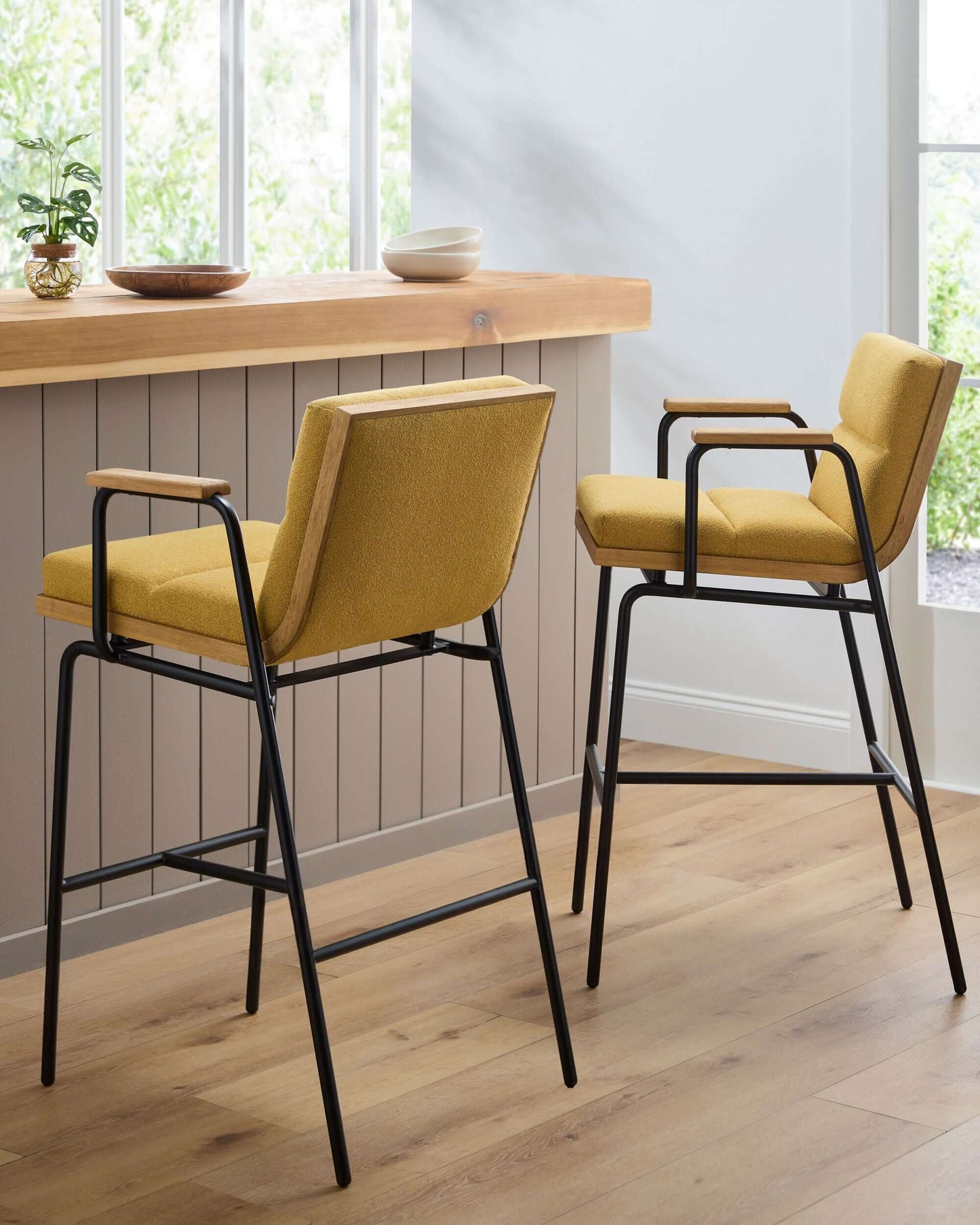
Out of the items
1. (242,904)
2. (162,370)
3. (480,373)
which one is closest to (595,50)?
(480,373)

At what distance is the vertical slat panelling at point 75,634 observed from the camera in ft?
8.94

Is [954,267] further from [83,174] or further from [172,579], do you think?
[172,579]

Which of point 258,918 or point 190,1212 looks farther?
point 258,918

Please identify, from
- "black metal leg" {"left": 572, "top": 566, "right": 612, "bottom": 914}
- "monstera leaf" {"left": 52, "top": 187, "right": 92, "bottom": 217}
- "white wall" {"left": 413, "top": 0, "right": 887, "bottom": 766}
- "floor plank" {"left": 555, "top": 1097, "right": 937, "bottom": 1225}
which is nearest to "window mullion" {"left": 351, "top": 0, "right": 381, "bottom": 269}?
"white wall" {"left": 413, "top": 0, "right": 887, "bottom": 766}

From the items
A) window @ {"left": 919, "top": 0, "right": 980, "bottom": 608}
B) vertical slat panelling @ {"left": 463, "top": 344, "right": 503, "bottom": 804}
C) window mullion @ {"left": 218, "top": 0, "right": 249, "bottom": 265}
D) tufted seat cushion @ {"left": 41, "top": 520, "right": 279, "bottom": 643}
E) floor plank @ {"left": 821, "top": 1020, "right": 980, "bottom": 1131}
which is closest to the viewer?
tufted seat cushion @ {"left": 41, "top": 520, "right": 279, "bottom": 643}

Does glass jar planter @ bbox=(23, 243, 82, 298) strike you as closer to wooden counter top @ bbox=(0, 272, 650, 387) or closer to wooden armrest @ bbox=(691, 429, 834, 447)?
wooden counter top @ bbox=(0, 272, 650, 387)

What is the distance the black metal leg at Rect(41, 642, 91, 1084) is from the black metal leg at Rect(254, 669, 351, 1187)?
12.9 inches

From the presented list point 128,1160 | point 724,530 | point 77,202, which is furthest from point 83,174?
point 128,1160

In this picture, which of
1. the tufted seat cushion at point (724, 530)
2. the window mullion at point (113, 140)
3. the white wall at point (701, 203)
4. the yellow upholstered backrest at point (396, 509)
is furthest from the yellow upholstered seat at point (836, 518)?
the window mullion at point (113, 140)

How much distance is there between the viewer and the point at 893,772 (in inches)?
110

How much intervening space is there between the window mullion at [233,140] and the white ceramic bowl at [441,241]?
153 centimetres

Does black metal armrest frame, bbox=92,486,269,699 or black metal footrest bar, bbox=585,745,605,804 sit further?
black metal footrest bar, bbox=585,745,605,804

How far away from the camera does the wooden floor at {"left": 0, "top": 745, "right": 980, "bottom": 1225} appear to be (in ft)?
6.88

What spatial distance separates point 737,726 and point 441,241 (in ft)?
4.67
